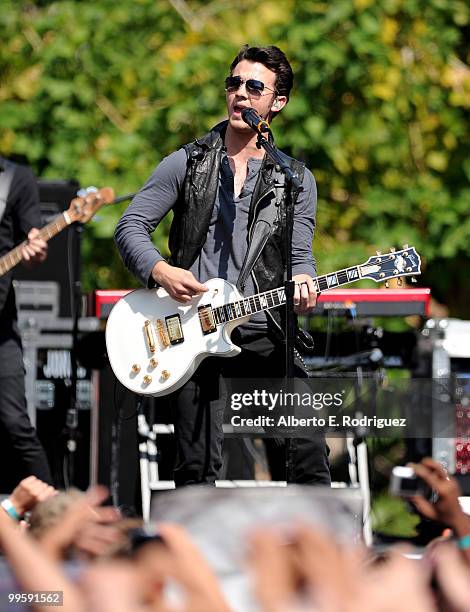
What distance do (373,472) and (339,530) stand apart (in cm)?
365

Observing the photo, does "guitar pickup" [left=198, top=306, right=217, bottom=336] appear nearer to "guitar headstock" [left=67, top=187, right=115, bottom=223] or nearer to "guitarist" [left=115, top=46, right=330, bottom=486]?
"guitarist" [left=115, top=46, right=330, bottom=486]

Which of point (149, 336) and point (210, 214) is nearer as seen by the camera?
point (210, 214)

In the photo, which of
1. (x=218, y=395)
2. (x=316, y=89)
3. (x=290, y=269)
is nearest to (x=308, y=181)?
(x=290, y=269)

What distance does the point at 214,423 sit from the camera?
480 cm

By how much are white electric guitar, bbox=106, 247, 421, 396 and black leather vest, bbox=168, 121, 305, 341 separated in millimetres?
110

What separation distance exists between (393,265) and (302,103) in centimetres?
440

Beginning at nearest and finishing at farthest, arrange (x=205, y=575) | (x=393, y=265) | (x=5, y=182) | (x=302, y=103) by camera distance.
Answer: (x=205, y=575) < (x=393, y=265) < (x=5, y=182) < (x=302, y=103)

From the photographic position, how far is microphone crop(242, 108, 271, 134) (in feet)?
15.7

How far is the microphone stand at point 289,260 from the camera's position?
4.61 meters

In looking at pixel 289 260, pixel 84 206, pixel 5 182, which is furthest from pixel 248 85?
pixel 84 206

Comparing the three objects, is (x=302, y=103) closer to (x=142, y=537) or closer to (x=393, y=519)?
(x=393, y=519)

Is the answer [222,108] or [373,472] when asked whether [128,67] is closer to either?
[222,108]

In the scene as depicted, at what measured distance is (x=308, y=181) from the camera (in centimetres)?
515

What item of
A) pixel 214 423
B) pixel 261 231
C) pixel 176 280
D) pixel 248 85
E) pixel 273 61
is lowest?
pixel 214 423
